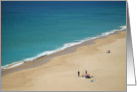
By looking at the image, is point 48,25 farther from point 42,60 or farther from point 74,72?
point 74,72

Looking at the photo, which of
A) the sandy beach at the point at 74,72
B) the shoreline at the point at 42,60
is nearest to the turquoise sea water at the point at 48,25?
the shoreline at the point at 42,60

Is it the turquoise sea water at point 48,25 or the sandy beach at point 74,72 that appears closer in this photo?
the sandy beach at point 74,72

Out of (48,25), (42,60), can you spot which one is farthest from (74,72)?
(48,25)

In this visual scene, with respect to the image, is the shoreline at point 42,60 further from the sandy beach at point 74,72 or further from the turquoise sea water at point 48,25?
the turquoise sea water at point 48,25

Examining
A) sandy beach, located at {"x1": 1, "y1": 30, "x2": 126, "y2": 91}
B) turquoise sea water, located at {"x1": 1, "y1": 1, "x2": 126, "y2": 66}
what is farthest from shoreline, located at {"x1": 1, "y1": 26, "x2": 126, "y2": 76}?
turquoise sea water, located at {"x1": 1, "y1": 1, "x2": 126, "y2": 66}

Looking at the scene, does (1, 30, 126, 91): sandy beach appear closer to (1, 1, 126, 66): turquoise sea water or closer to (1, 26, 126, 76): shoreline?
(1, 26, 126, 76): shoreline

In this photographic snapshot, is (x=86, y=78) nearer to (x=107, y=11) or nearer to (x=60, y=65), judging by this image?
(x=60, y=65)

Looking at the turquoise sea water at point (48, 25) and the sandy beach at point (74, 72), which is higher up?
the turquoise sea water at point (48, 25)
